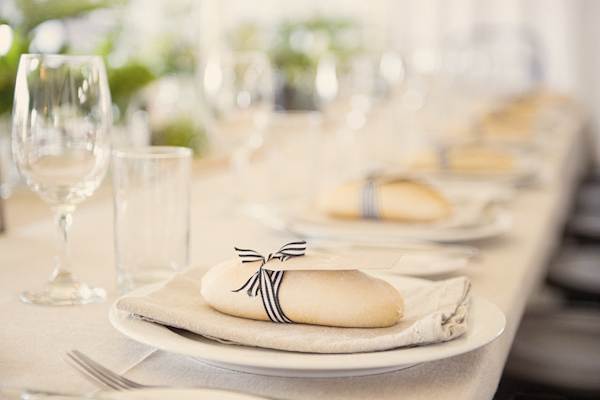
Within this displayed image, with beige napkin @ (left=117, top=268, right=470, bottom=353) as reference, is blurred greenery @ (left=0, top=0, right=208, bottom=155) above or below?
above

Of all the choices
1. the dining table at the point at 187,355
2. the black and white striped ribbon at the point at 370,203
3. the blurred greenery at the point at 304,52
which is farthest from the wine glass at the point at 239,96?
the blurred greenery at the point at 304,52

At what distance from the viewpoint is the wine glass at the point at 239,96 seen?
4.21 ft

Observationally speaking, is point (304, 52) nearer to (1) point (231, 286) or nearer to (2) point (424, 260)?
(2) point (424, 260)

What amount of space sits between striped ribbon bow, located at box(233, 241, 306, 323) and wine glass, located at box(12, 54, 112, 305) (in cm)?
23

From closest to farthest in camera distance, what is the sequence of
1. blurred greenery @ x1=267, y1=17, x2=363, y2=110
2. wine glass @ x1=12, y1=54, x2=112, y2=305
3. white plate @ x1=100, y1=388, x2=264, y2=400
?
white plate @ x1=100, y1=388, x2=264, y2=400
wine glass @ x1=12, y1=54, x2=112, y2=305
blurred greenery @ x1=267, y1=17, x2=363, y2=110

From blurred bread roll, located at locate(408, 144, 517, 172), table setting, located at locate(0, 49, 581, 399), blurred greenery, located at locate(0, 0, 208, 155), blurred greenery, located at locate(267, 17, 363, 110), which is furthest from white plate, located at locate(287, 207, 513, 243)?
blurred greenery, located at locate(267, 17, 363, 110)

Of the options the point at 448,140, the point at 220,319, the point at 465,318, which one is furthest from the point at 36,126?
the point at 448,140

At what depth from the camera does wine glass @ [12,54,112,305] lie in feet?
2.44

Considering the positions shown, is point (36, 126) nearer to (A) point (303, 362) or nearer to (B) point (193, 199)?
(A) point (303, 362)

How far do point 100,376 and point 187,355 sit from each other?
61mm

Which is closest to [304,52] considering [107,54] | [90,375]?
[107,54]

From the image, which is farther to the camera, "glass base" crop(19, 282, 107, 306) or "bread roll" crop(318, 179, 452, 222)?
"bread roll" crop(318, 179, 452, 222)

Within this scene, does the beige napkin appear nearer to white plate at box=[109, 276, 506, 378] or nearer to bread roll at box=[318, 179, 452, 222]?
white plate at box=[109, 276, 506, 378]

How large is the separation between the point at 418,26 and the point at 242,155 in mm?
6152
